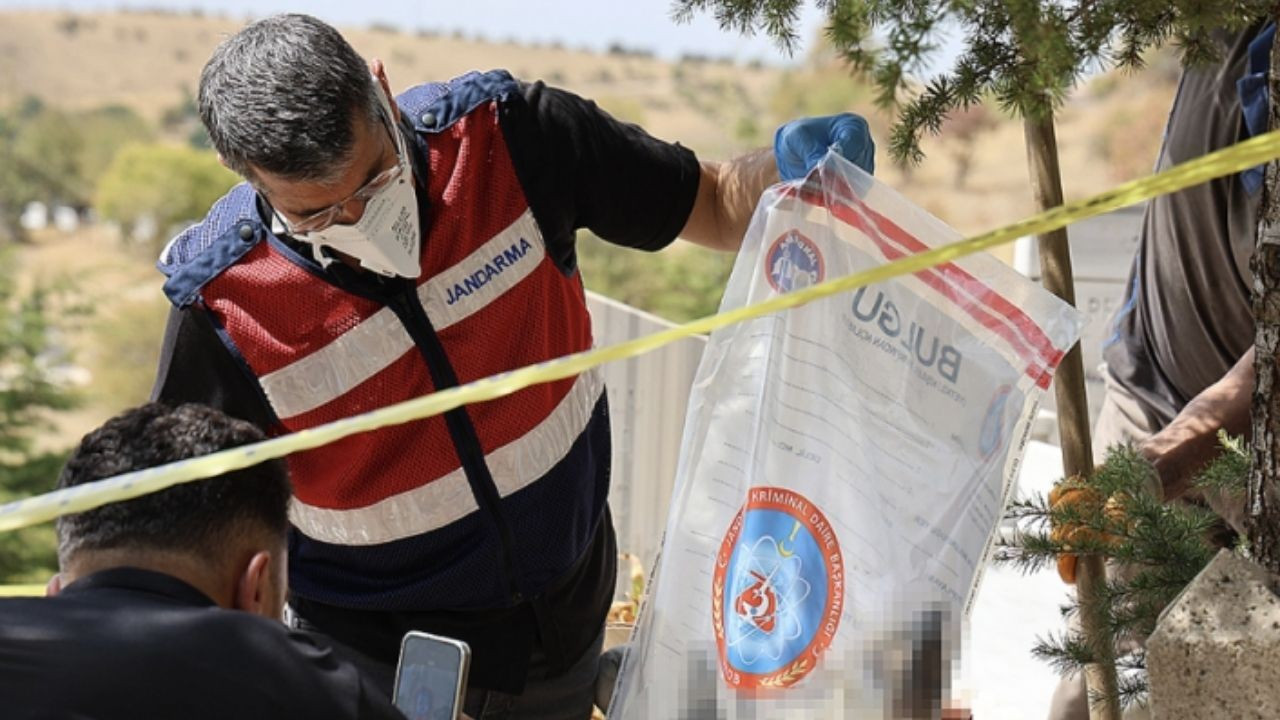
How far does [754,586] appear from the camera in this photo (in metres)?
2.05

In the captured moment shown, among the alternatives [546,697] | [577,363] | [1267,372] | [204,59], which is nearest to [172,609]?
[577,363]

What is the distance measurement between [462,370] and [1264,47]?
1498 millimetres

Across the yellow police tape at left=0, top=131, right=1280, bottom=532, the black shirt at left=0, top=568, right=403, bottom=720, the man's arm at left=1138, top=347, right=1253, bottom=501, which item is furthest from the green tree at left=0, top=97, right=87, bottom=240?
the black shirt at left=0, top=568, right=403, bottom=720

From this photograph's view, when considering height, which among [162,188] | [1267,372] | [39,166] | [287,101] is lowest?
[1267,372]

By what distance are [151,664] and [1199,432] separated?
1.80 metres

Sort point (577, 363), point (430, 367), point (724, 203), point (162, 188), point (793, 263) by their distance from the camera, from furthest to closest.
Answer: point (162, 188)
point (724, 203)
point (430, 367)
point (793, 263)
point (577, 363)

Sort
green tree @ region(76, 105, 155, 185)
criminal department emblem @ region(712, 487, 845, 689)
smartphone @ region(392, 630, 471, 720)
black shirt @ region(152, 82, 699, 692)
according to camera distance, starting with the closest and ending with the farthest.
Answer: smartphone @ region(392, 630, 471, 720), criminal department emblem @ region(712, 487, 845, 689), black shirt @ region(152, 82, 699, 692), green tree @ region(76, 105, 155, 185)

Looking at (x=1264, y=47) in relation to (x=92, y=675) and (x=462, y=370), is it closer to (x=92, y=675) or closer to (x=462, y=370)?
(x=462, y=370)

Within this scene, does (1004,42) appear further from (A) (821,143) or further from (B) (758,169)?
(B) (758,169)

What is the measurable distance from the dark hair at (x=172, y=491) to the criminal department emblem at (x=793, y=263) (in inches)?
28.3

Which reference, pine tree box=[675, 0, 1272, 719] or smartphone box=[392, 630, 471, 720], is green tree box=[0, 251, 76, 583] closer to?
smartphone box=[392, 630, 471, 720]

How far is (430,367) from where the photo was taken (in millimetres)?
2375

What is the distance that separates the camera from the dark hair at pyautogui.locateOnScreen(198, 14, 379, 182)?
212 cm

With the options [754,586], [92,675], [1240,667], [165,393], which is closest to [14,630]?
[92,675]
